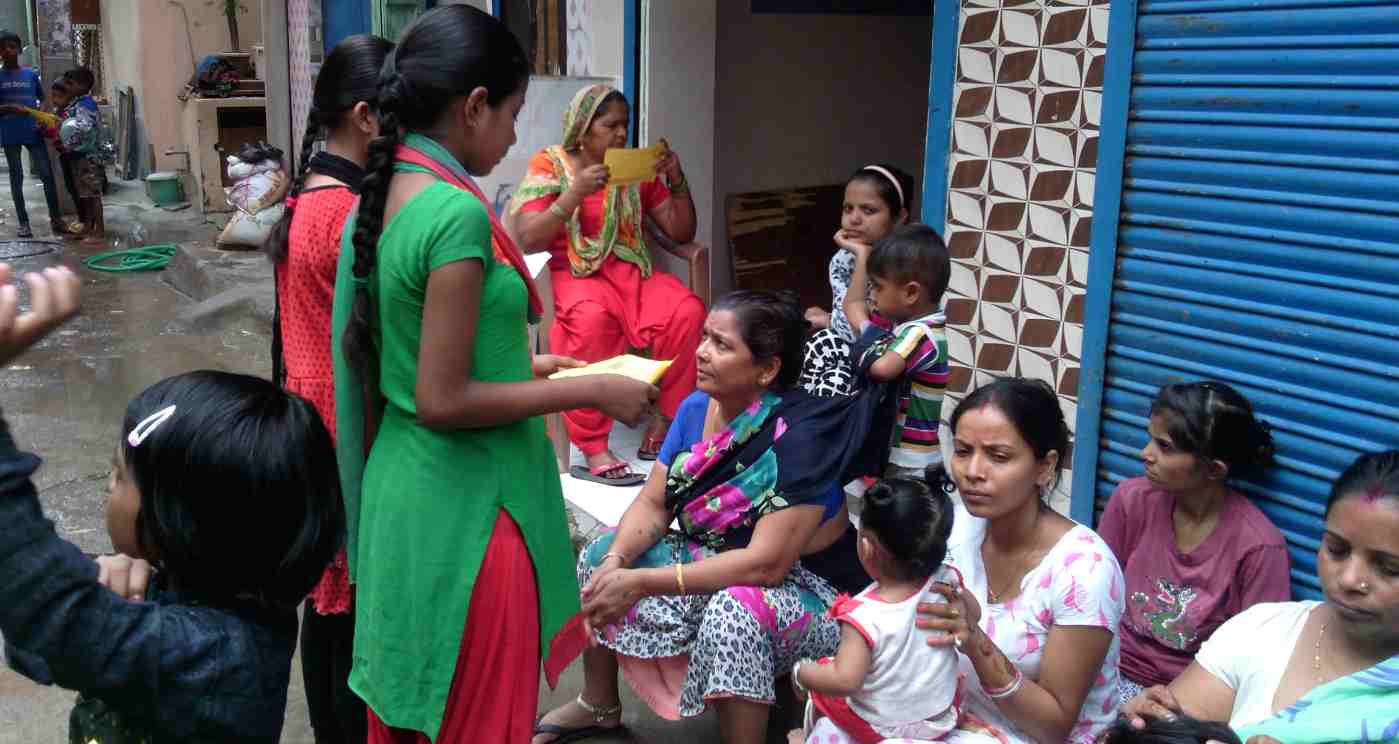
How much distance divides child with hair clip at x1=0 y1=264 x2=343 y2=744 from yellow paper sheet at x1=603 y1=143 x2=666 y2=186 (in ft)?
10.1

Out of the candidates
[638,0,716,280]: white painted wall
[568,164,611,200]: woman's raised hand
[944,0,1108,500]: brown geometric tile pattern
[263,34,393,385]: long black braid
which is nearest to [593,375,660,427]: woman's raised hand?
[263,34,393,385]: long black braid

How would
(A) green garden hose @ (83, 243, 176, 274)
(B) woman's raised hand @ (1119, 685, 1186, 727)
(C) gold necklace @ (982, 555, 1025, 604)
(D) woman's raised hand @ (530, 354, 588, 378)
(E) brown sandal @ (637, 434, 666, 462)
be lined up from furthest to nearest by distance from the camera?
(A) green garden hose @ (83, 243, 176, 274) < (E) brown sandal @ (637, 434, 666, 462) < (D) woman's raised hand @ (530, 354, 588, 378) < (C) gold necklace @ (982, 555, 1025, 604) < (B) woman's raised hand @ (1119, 685, 1186, 727)

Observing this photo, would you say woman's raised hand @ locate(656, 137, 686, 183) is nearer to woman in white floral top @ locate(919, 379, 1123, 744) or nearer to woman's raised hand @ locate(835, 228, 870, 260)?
woman's raised hand @ locate(835, 228, 870, 260)

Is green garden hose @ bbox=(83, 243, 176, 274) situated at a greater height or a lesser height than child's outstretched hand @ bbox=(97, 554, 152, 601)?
lesser

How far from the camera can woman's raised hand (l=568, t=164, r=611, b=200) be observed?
175 inches

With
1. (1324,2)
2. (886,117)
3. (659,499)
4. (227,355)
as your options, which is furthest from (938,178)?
(227,355)

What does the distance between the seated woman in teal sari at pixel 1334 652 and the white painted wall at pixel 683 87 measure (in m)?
3.14

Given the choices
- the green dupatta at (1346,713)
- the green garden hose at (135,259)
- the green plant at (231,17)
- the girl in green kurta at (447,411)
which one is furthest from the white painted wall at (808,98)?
the green plant at (231,17)

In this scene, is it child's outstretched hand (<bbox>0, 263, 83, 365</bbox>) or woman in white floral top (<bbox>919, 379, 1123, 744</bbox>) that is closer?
child's outstretched hand (<bbox>0, 263, 83, 365</bbox>)

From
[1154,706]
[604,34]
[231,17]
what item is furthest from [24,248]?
[1154,706]

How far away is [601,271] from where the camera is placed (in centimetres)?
478

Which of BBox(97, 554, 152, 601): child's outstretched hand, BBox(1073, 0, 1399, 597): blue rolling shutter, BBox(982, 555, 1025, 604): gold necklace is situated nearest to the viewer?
BBox(97, 554, 152, 601): child's outstretched hand

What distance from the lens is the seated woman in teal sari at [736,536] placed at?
279 cm

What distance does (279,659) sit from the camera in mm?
1563
